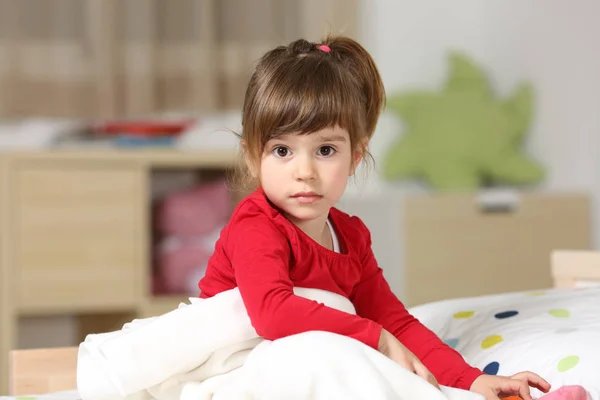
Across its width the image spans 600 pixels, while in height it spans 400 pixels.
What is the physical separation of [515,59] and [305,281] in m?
1.88

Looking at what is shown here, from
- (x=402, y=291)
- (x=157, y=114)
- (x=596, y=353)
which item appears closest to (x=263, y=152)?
(x=596, y=353)

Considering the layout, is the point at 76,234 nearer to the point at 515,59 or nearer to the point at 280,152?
the point at 515,59

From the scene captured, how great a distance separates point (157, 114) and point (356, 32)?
0.64m

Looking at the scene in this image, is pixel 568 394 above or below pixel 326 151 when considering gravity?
below

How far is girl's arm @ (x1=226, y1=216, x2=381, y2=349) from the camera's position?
91 centimetres

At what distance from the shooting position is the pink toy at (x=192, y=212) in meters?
2.49

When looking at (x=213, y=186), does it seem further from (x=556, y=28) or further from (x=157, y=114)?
(x=556, y=28)

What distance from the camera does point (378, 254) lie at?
2.48 m

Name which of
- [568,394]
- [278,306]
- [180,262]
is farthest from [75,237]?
[568,394]

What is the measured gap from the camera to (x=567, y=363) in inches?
40.9

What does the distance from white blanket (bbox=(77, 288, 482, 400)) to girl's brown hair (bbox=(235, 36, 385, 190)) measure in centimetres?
18

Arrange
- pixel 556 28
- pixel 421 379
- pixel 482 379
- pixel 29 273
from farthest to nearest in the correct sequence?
pixel 556 28
pixel 29 273
pixel 482 379
pixel 421 379

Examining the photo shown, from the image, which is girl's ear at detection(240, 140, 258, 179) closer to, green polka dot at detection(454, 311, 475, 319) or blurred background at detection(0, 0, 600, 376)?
green polka dot at detection(454, 311, 475, 319)

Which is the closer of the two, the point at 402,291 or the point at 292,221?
the point at 292,221
